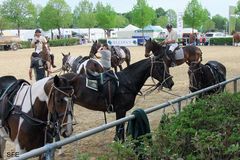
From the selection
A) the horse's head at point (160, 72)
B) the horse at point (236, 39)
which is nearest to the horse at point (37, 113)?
the horse's head at point (160, 72)

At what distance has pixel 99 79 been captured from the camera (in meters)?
8.91

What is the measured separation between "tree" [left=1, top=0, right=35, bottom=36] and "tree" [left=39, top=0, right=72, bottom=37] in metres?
2.97

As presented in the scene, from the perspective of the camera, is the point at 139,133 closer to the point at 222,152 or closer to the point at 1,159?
the point at 222,152

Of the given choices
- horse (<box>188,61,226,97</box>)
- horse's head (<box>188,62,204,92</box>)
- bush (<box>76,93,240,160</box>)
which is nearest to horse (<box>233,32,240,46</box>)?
horse (<box>188,61,226,97</box>)

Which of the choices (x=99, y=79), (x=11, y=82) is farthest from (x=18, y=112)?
(x=99, y=79)

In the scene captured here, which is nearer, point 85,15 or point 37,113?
point 37,113

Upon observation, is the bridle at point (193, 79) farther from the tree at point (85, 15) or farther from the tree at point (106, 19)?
the tree at point (85, 15)

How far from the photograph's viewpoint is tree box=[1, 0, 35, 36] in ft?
268

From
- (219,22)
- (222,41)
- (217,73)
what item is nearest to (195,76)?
(217,73)

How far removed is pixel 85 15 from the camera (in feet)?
320

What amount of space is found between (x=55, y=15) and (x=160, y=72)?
77.0 m

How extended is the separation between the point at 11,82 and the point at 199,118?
339cm

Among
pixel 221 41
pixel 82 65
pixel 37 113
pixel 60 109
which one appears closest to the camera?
pixel 60 109

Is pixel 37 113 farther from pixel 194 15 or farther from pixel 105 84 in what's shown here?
pixel 194 15
